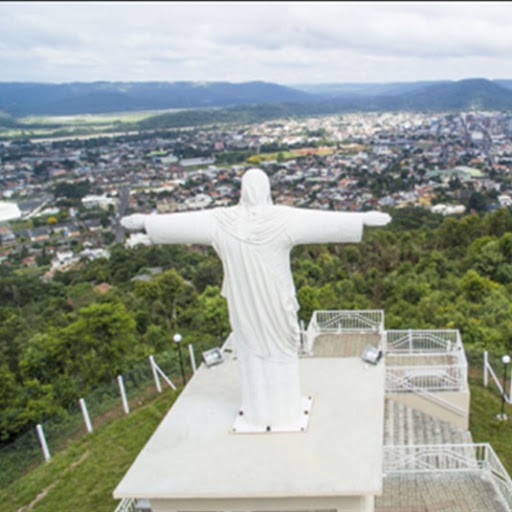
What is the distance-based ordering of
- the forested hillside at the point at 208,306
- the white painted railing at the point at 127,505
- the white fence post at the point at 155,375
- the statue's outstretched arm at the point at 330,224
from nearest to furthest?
the statue's outstretched arm at the point at 330,224 < the white painted railing at the point at 127,505 < the white fence post at the point at 155,375 < the forested hillside at the point at 208,306

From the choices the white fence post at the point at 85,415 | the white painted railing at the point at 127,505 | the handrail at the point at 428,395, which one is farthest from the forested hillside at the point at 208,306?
the white painted railing at the point at 127,505

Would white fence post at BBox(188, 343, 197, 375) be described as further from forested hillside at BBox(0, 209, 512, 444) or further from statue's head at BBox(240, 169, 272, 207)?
statue's head at BBox(240, 169, 272, 207)

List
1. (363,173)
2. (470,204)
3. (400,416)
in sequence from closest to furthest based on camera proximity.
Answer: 1. (400,416)
2. (470,204)
3. (363,173)

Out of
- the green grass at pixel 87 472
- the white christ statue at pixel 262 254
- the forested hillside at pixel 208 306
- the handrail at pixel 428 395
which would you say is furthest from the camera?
the forested hillside at pixel 208 306

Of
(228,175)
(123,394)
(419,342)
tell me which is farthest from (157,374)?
(228,175)

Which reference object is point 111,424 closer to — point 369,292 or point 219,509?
point 219,509

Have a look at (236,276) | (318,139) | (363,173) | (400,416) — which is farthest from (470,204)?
(318,139)

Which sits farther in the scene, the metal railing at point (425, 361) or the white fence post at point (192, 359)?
the white fence post at point (192, 359)

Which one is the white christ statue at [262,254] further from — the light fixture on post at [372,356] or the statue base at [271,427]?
the light fixture on post at [372,356]
